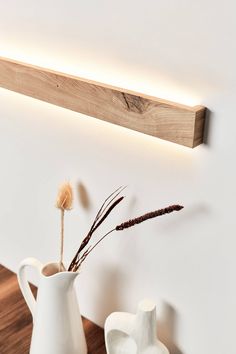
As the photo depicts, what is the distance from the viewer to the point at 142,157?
0.78 metres

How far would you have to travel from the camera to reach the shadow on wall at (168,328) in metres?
0.83

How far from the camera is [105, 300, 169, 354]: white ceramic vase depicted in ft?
2.59

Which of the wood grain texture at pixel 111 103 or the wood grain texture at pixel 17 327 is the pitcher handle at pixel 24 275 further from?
the wood grain texture at pixel 111 103

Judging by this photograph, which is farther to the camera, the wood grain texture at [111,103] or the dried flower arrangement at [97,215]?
the dried flower arrangement at [97,215]

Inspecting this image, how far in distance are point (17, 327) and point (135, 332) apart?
28cm

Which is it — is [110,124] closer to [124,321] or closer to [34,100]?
[34,100]

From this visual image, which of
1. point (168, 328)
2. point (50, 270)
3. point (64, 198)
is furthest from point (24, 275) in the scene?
point (168, 328)

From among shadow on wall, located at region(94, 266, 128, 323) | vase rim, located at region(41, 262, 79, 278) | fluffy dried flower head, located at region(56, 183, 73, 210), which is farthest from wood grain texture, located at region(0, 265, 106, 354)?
fluffy dried flower head, located at region(56, 183, 73, 210)

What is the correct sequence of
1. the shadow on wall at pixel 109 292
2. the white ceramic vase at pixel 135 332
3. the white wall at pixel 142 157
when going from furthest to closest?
1. the shadow on wall at pixel 109 292
2. the white ceramic vase at pixel 135 332
3. the white wall at pixel 142 157

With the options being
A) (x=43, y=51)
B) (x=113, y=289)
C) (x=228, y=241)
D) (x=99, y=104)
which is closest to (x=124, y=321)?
(x=113, y=289)

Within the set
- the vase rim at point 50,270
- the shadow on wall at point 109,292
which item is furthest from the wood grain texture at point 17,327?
the vase rim at point 50,270

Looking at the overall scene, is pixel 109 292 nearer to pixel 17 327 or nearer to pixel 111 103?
pixel 17 327

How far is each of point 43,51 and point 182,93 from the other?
0.30 m

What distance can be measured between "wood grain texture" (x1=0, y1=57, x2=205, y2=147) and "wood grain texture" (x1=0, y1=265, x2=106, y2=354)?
0.44 m
